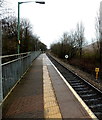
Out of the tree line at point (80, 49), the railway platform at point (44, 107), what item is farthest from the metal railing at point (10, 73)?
the tree line at point (80, 49)

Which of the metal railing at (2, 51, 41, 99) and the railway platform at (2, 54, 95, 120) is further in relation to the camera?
the metal railing at (2, 51, 41, 99)

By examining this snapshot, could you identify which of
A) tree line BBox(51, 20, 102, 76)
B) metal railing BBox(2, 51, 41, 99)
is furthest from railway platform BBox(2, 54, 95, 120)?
tree line BBox(51, 20, 102, 76)

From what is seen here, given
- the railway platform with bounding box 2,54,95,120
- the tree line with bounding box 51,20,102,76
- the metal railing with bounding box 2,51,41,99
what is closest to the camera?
the railway platform with bounding box 2,54,95,120

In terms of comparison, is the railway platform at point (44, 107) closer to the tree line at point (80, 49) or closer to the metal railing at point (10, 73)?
the metal railing at point (10, 73)

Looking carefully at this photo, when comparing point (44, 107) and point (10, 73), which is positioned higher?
point (10, 73)

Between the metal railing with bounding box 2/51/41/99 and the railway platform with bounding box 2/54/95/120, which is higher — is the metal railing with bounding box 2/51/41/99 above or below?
above

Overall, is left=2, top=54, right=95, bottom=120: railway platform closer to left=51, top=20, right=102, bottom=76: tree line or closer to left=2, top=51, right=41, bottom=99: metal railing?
left=2, top=51, right=41, bottom=99: metal railing

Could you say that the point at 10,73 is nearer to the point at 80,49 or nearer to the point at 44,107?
the point at 44,107

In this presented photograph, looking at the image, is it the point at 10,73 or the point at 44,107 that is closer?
the point at 44,107

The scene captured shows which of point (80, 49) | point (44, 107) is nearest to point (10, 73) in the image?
point (44, 107)

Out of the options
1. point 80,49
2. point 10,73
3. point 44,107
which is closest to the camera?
point 44,107

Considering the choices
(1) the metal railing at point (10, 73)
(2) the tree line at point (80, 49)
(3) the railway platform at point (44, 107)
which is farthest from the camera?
(2) the tree line at point (80, 49)

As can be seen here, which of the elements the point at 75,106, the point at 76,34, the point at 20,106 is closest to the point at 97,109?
the point at 75,106

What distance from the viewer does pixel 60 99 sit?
7.78 m
